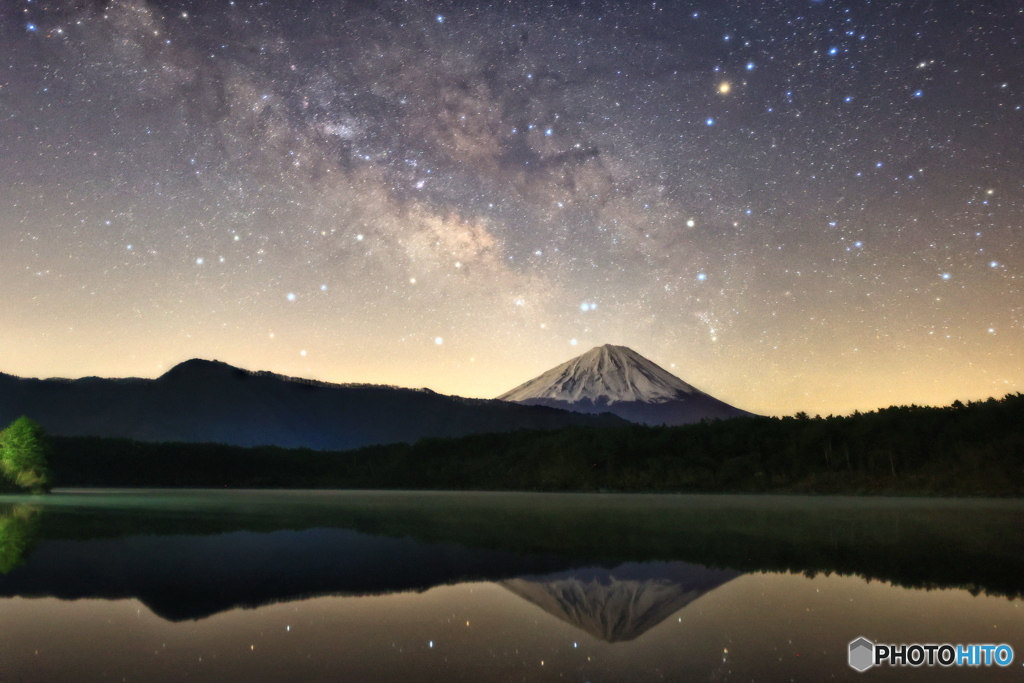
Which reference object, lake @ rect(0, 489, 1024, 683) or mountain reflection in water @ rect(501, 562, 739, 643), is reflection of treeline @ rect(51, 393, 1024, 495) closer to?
lake @ rect(0, 489, 1024, 683)

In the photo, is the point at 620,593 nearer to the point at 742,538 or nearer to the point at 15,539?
the point at 742,538

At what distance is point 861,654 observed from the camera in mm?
8078

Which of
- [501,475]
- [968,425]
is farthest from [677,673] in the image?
[501,475]

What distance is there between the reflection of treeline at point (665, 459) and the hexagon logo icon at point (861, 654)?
6784cm

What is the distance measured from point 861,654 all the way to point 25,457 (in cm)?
7479

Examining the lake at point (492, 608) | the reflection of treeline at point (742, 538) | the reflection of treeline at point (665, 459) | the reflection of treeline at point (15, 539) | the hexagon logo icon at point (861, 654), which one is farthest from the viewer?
the reflection of treeline at point (665, 459)

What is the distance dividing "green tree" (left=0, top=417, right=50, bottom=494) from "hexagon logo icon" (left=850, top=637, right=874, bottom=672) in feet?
232

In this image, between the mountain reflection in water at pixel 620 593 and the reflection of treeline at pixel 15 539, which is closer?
the mountain reflection in water at pixel 620 593

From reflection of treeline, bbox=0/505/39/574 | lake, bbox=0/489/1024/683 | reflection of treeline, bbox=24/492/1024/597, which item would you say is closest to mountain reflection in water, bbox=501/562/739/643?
lake, bbox=0/489/1024/683

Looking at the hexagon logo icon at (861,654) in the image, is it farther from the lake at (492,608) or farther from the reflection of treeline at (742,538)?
the reflection of treeline at (742,538)

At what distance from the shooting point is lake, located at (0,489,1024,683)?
748 centimetres

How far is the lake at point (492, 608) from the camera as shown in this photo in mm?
7477

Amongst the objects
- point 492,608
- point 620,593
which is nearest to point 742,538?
point 620,593

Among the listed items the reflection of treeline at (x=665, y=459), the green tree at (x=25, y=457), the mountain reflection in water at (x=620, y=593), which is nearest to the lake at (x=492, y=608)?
the mountain reflection in water at (x=620, y=593)
